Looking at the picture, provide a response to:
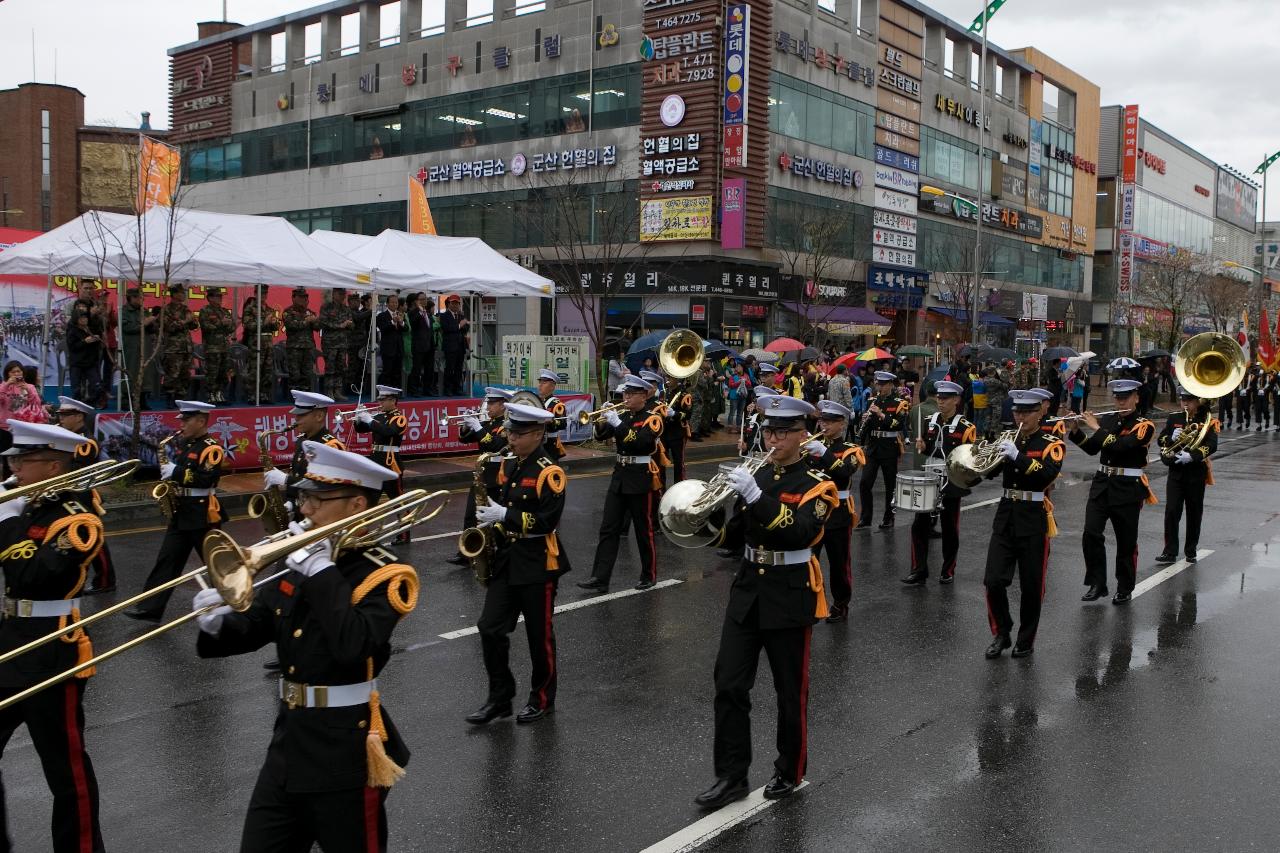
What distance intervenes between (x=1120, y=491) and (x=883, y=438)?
368 cm

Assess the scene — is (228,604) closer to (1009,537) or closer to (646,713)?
(646,713)

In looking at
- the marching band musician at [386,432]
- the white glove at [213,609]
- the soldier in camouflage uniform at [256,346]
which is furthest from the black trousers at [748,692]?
the soldier in camouflage uniform at [256,346]

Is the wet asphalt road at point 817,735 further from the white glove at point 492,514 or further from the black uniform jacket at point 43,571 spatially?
the white glove at point 492,514

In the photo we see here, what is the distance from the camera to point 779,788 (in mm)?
5500

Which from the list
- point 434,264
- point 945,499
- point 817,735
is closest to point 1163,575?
point 945,499

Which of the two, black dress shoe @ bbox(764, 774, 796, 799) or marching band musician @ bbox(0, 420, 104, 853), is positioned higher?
marching band musician @ bbox(0, 420, 104, 853)

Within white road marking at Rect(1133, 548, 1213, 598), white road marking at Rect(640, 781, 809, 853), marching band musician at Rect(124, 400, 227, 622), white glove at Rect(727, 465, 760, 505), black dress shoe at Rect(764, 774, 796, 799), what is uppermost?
white glove at Rect(727, 465, 760, 505)

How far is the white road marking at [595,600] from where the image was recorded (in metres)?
8.40

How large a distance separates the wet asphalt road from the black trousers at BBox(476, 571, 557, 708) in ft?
0.71

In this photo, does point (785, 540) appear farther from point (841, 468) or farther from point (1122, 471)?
point (1122, 471)

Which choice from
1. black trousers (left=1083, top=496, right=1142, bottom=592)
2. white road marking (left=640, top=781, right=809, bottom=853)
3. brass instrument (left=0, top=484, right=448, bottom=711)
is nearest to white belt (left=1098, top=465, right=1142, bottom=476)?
black trousers (left=1083, top=496, right=1142, bottom=592)

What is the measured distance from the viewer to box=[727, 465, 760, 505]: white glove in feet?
17.2

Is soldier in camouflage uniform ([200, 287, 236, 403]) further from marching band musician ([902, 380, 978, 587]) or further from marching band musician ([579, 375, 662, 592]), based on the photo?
marching band musician ([902, 380, 978, 587])

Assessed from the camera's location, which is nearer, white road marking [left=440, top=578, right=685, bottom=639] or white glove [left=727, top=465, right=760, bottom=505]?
white glove [left=727, top=465, right=760, bottom=505]
